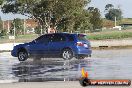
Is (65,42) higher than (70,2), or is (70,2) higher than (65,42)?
(70,2)

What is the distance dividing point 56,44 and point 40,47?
104 centimetres

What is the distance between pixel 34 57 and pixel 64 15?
37.0 m

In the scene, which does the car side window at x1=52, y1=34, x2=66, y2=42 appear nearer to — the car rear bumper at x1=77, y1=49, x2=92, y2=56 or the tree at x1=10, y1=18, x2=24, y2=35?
the car rear bumper at x1=77, y1=49, x2=92, y2=56

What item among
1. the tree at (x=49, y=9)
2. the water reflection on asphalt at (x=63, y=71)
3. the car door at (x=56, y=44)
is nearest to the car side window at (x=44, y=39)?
the car door at (x=56, y=44)

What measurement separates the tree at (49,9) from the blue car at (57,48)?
1345 inches

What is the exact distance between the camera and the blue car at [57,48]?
89.0 ft

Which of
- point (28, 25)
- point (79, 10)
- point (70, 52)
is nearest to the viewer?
point (70, 52)

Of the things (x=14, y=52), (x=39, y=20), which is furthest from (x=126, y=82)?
(x=39, y=20)

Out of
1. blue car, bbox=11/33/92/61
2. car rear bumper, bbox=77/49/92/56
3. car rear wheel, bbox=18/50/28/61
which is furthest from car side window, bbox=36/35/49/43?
car rear bumper, bbox=77/49/92/56

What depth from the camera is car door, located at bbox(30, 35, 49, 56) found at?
27859mm

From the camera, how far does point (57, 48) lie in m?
27.5

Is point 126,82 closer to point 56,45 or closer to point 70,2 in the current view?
point 56,45

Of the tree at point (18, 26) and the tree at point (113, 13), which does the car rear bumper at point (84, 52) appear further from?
the tree at point (113, 13)

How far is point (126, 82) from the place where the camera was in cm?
880
